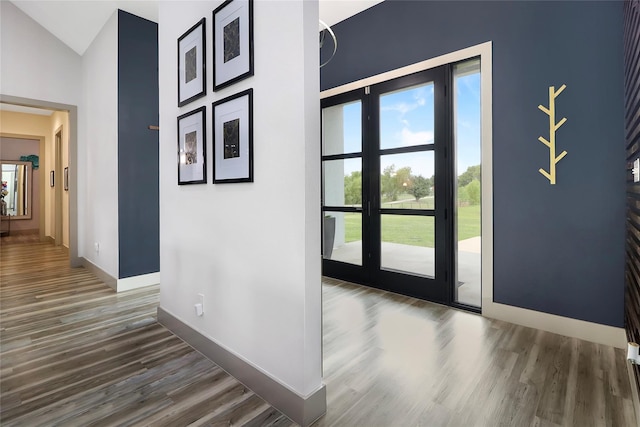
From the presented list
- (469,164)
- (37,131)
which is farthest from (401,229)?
(37,131)

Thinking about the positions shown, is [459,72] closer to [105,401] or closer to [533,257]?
[533,257]

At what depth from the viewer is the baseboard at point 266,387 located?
1552 mm

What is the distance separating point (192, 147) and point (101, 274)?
9.74 feet

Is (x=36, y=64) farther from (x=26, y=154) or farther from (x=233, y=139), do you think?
(x=26, y=154)

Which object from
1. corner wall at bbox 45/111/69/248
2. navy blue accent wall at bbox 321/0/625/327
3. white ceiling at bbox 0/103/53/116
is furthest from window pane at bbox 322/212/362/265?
white ceiling at bbox 0/103/53/116

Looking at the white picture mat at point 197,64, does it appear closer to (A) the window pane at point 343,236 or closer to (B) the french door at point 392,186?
(B) the french door at point 392,186

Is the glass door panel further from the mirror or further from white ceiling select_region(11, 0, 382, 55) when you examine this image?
the mirror

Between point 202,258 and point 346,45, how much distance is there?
124 inches

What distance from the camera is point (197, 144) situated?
2252 mm

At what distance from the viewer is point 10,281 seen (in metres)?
4.06

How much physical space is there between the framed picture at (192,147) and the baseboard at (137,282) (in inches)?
81.3

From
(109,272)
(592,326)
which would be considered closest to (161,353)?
(109,272)

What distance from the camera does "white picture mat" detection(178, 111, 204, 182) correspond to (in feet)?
7.25

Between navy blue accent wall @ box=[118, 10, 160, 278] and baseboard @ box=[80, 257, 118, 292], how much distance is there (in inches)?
6.8
